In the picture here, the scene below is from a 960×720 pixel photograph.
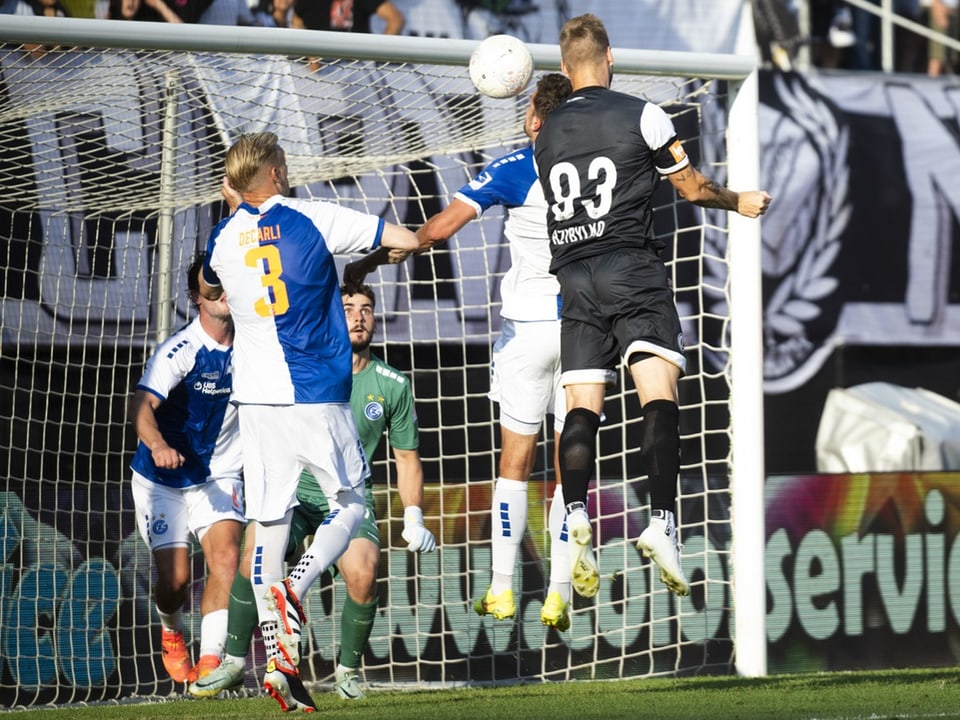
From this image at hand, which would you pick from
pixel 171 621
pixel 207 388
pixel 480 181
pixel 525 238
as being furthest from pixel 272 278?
pixel 171 621

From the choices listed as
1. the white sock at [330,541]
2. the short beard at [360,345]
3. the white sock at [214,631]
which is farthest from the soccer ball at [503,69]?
the white sock at [214,631]

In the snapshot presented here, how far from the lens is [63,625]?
7.90 metres

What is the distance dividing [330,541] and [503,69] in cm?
204

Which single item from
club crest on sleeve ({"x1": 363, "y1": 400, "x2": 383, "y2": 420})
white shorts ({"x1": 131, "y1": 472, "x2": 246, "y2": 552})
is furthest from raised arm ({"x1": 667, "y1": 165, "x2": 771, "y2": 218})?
white shorts ({"x1": 131, "y1": 472, "x2": 246, "y2": 552})

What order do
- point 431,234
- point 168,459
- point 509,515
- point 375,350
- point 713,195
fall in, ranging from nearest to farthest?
point 713,195, point 431,234, point 509,515, point 168,459, point 375,350

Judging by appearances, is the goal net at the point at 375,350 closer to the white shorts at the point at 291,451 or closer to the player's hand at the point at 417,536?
→ the player's hand at the point at 417,536

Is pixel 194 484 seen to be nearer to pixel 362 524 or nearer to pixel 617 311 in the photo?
pixel 362 524

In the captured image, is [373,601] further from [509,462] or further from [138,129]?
[138,129]

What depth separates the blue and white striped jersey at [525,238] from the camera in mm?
5961

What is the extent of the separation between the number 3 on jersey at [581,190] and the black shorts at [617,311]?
0.60ft

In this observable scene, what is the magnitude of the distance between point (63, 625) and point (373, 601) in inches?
77.4

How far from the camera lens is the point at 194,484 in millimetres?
7344

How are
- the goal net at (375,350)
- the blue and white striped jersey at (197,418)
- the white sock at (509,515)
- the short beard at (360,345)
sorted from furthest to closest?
1. the goal net at (375,350)
2. the short beard at (360,345)
3. the blue and white striped jersey at (197,418)
4. the white sock at (509,515)

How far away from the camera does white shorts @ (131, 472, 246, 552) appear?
7266mm
